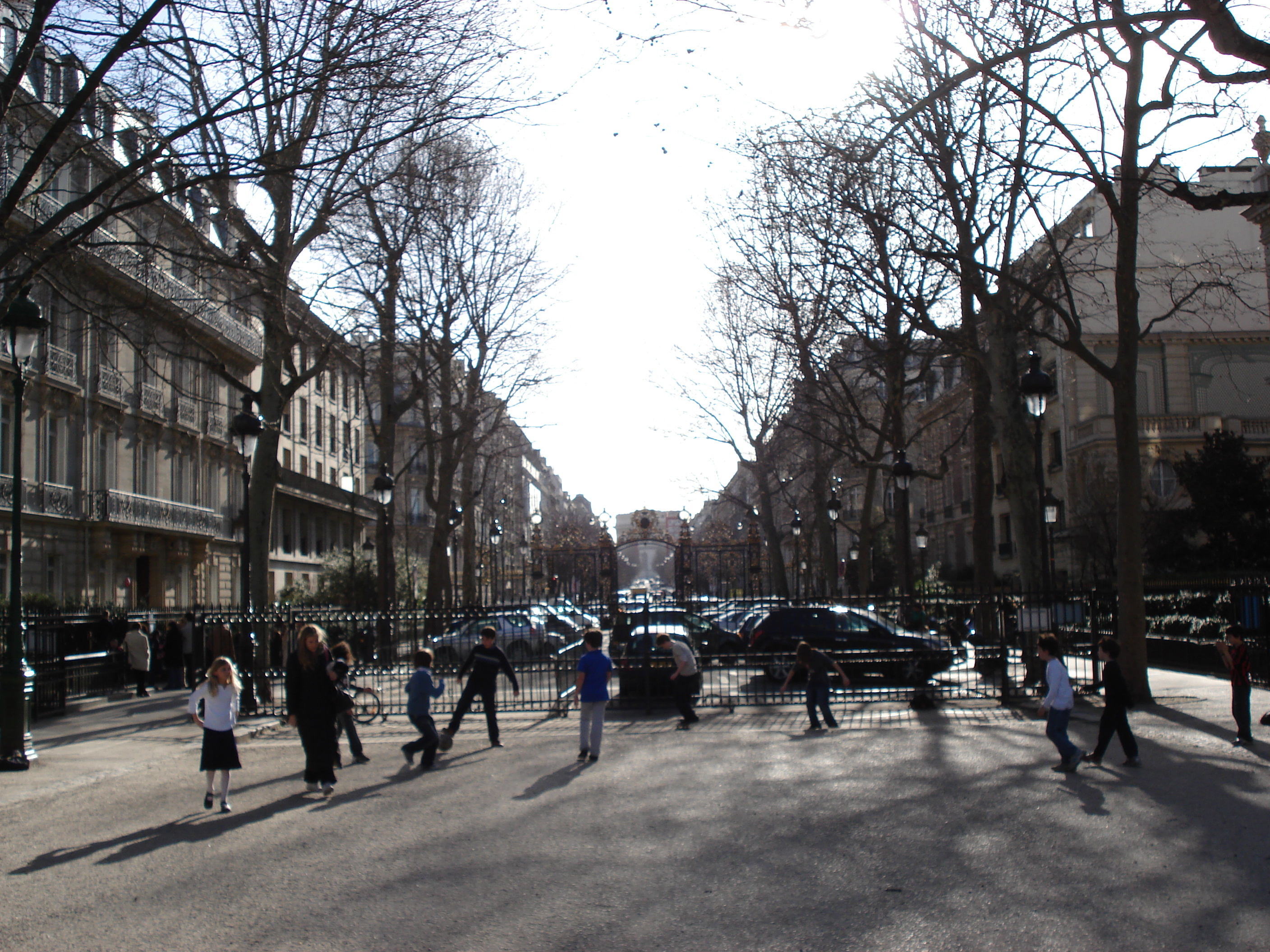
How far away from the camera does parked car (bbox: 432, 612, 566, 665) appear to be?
21.3 m

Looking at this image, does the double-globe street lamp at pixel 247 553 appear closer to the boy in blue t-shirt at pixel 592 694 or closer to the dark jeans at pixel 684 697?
the dark jeans at pixel 684 697

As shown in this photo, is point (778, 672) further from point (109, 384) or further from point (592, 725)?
point (109, 384)

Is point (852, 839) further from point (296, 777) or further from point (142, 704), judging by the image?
point (142, 704)

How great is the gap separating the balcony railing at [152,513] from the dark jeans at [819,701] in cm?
2616

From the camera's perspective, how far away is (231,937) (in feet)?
19.8

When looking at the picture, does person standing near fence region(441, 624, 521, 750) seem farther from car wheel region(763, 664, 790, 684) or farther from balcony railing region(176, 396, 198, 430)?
balcony railing region(176, 396, 198, 430)

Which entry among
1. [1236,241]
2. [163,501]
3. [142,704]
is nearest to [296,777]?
[142,704]

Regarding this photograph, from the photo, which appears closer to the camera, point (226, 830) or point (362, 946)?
point (362, 946)

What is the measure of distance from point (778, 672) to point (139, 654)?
1274 cm

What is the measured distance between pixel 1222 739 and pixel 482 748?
8949 millimetres

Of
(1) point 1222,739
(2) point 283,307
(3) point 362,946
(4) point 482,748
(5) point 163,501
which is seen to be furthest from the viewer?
(5) point 163,501

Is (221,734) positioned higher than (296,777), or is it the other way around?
(221,734)

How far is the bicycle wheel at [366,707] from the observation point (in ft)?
60.8

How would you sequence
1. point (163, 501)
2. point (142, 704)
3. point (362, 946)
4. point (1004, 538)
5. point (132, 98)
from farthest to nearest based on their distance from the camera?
1. point (1004, 538)
2. point (163, 501)
3. point (142, 704)
4. point (132, 98)
5. point (362, 946)
